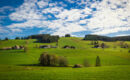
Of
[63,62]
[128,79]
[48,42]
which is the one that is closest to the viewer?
[128,79]

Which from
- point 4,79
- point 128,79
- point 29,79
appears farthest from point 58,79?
point 128,79

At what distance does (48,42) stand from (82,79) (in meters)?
182

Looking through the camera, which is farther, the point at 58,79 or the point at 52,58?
the point at 52,58

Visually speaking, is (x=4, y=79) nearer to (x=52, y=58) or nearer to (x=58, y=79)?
(x=58, y=79)

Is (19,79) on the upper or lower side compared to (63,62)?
upper

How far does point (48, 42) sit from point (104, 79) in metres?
183

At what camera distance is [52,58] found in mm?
69062

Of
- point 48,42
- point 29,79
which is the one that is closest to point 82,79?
point 29,79

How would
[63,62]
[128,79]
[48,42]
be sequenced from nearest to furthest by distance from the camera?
[128,79]
[63,62]
[48,42]

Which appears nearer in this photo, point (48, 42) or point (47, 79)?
point (47, 79)

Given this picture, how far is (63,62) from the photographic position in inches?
2569

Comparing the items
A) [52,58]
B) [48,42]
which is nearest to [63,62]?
[52,58]

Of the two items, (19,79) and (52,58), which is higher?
(19,79)

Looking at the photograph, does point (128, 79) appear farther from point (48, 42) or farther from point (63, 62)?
point (48, 42)
